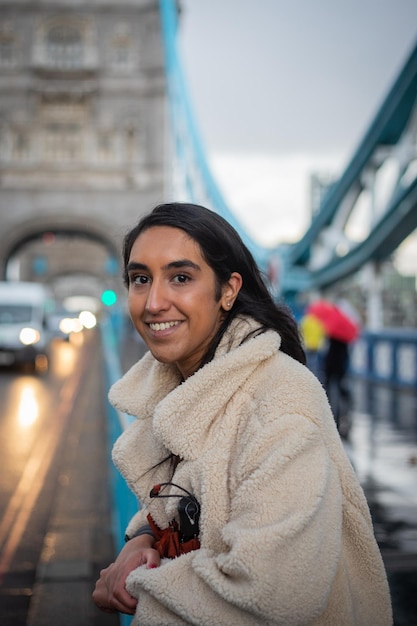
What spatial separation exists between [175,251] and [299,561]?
22.3 inches

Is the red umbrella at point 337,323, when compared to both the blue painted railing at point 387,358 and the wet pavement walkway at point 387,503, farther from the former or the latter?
the blue painted railing at point 387,358

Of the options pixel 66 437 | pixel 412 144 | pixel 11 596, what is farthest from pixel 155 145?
pixel 11 596

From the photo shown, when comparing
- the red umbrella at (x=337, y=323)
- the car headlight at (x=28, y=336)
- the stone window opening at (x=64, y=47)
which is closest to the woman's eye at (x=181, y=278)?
the red umbrella at (x=337, y=323)

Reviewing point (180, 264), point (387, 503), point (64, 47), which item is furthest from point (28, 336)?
point (64, 47)

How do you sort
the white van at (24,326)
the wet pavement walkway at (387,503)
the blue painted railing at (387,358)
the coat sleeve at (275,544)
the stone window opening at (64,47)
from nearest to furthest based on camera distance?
the coat sleeve at (275,544)
the wet pavement walkway at (387,503)
the blue painted railing at (387,358)
the white van at (24,326)
the stone window opening at (64,47)

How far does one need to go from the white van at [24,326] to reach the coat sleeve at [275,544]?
12.8m

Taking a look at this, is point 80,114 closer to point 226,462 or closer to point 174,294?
point 174,294

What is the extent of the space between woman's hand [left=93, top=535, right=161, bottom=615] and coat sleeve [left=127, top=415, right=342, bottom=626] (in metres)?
0.15

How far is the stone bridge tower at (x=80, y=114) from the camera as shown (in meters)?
33.7

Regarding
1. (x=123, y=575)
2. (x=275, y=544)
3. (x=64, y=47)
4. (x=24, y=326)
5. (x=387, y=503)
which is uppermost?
(x=64, y=47)

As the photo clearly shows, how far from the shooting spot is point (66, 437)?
7.14 metres

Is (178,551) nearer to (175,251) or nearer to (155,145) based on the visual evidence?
(175,251)

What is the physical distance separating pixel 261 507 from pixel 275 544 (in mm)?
56

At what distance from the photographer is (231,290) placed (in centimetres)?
148
